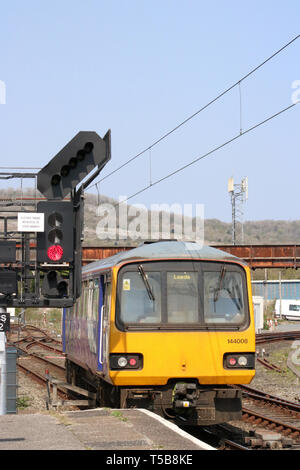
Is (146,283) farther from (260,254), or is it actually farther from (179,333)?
(260,254)

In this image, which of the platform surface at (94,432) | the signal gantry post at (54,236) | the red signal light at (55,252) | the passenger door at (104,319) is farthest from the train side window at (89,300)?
the red signal light at (55,252)

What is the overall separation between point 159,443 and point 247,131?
881 cm

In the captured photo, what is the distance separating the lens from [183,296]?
13.8 m

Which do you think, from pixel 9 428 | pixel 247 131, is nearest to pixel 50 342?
pixel 247 131

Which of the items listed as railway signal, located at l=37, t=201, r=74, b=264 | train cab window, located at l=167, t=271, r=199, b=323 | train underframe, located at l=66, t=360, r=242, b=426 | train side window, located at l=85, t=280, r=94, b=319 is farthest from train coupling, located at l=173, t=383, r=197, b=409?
railway signal, located at l=37, t=201, r=74, b=264

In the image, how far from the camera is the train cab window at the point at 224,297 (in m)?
13.7

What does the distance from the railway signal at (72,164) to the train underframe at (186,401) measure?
15.3 ft

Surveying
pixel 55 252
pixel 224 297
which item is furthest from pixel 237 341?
pixel 55 252

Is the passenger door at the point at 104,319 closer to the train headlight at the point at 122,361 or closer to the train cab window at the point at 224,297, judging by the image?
the train headlight at the point at 122,361

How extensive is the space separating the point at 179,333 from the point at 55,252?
4.35 m

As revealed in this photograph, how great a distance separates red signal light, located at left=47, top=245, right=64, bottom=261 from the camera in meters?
9.62

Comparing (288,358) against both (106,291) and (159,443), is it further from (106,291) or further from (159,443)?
(159,443)
